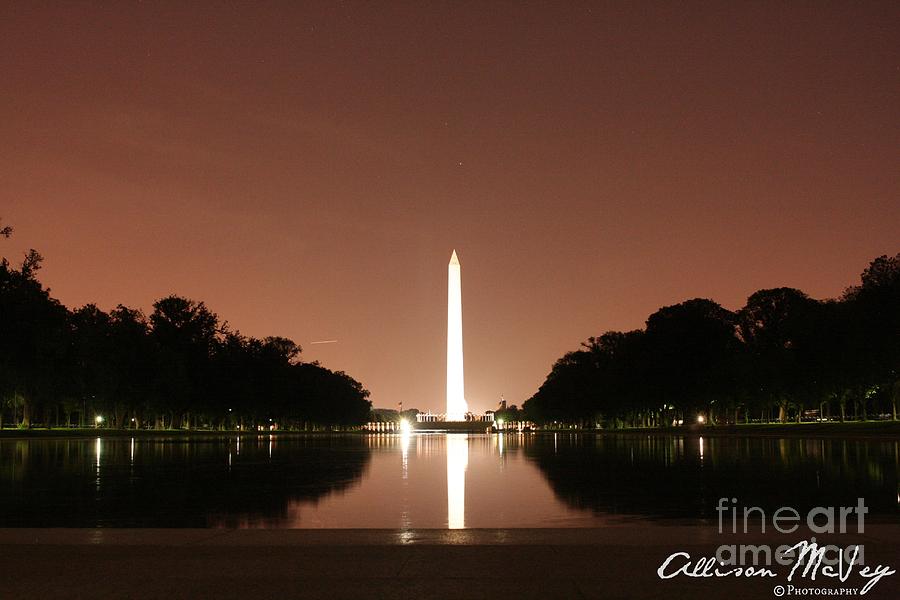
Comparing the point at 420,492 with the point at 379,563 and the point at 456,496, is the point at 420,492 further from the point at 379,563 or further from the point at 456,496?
the point at 379,563

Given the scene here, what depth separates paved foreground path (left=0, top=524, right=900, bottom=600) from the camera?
386 inches

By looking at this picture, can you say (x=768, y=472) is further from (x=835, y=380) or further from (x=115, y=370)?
(x=115, y=370)

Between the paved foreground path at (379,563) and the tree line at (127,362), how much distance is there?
197 feet

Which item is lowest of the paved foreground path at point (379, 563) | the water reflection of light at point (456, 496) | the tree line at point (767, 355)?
the water reflection of light at point (456, 496)

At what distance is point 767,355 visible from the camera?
104 meters

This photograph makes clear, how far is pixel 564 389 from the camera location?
171625mm

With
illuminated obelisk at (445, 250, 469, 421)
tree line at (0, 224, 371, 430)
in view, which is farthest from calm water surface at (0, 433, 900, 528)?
illuminated obelisk at (445, 250, 469, 421)

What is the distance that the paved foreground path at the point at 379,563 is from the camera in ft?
32.2

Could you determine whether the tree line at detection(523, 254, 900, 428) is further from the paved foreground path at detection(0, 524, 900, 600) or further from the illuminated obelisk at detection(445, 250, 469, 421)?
the paved foreground path at detection(0, 524, 900, 600)
